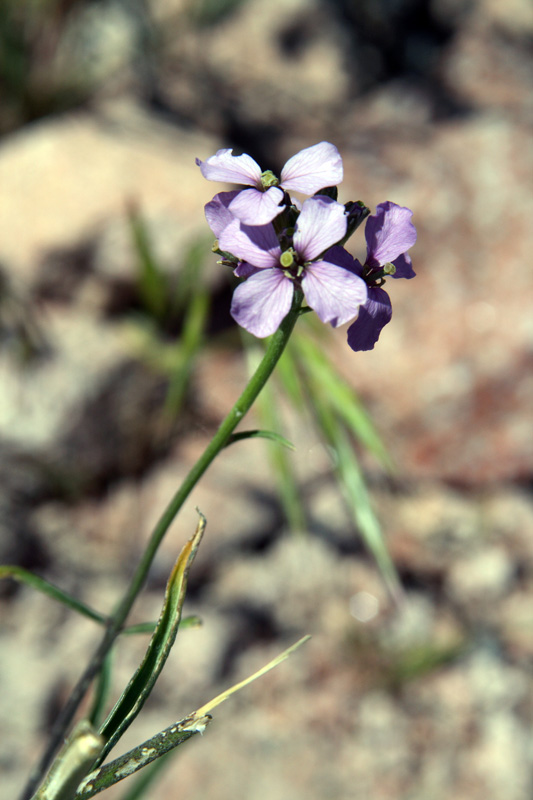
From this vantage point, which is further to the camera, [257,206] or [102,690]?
[102,690]

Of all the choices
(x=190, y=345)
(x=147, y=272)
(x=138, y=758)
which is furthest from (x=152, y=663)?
(x=147, y=272)

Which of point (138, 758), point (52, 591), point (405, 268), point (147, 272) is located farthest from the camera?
point (147, 272)

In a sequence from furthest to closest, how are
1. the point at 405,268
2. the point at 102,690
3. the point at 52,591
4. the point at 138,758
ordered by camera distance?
1. the point at 102,690
2. the point at 52,591
3. the point at 405,268
4. the point at 138,758

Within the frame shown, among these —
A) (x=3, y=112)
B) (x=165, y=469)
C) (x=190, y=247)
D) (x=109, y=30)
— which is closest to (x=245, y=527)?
(x=165, y=469)

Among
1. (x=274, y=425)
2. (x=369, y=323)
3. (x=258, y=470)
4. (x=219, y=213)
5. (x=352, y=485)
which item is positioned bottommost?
(x=369, y=323)

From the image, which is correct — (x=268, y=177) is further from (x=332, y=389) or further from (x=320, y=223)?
(x=332, y=389)

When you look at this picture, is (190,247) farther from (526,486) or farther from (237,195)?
(237,195)
